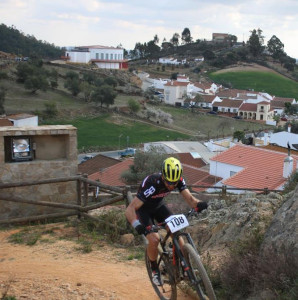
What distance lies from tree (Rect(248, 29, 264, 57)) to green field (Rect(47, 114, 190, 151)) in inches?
3228

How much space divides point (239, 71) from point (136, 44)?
4293 cm

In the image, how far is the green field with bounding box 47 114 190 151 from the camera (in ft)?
163

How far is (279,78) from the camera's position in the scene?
383 ft

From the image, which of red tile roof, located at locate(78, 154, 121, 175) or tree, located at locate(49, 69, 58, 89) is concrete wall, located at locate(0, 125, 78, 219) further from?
tree, located at locate(49, 69, 58, 89)

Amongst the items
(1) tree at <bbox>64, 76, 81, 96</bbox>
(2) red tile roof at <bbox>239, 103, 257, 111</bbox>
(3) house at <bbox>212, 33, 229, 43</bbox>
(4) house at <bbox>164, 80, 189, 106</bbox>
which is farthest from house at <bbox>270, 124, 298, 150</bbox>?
(3) house at <bbox>212, 33, 229, 43</bbox>

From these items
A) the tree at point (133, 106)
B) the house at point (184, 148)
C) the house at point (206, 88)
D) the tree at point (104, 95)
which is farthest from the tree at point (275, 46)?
the house at point (184, 148)

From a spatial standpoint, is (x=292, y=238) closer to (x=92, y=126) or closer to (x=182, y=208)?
(x=182, y=208)

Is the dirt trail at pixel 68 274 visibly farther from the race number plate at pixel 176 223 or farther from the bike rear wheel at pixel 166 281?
the race number plate at pixel 176 223

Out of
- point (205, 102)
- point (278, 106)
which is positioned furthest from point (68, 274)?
point (278, 106)

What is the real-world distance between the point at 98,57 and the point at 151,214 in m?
109

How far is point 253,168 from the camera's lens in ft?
73.5

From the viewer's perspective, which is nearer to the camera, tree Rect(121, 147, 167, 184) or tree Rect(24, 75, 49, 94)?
tree Rect(121, 147, 167, 184)

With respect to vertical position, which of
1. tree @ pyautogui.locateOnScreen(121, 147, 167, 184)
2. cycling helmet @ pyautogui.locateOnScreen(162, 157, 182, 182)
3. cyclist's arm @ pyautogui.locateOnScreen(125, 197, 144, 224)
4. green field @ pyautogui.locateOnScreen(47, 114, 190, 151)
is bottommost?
green field @ pyautogui.locateOnScreen(47, 114, 190, 151)

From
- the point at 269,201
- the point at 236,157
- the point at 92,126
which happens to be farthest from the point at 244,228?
the point at 92,126
